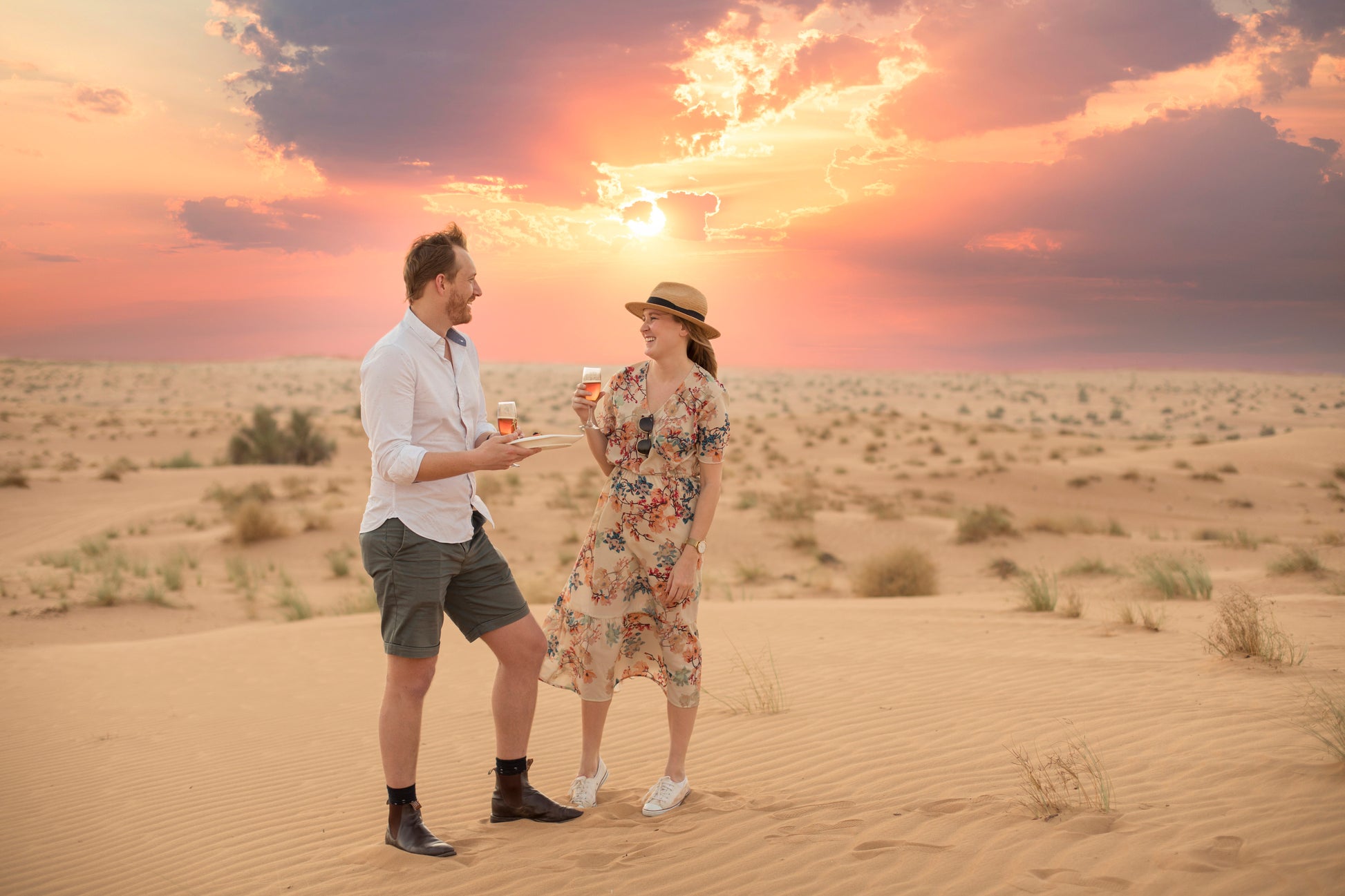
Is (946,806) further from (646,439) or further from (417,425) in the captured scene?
(417,425)

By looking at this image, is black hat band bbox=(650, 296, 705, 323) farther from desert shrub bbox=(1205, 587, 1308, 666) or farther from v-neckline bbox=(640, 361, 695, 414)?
desert shrub bbox=(1205, 587, 1308, 666)

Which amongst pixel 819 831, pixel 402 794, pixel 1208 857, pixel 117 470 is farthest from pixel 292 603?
pixel 117 470

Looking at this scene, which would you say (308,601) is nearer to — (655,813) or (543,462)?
(655,813)

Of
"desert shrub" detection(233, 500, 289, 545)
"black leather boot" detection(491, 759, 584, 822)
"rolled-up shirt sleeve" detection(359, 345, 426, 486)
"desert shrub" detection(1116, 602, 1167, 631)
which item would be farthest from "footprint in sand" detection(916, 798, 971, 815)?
"desert shrub" detection(233, 500, 289, 545)

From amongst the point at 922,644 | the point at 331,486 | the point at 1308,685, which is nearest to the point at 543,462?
the point at 331,486

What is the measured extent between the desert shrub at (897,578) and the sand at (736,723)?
78 centimetres

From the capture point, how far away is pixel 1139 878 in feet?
11.0

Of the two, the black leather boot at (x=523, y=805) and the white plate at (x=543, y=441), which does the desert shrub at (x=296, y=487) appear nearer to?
the black leather boot at (x=523, y=805)

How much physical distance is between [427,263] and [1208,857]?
382 centimetres

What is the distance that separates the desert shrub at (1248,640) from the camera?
6.56m

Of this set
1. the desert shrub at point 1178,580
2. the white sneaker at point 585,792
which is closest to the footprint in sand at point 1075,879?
the white sneaker at point 585,792

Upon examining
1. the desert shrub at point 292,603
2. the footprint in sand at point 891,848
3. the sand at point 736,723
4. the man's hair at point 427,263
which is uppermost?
the man's hair at point 427,263

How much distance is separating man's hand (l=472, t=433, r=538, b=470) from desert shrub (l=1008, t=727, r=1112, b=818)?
252 centimetres

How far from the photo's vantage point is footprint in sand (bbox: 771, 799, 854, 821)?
424 centimetres
